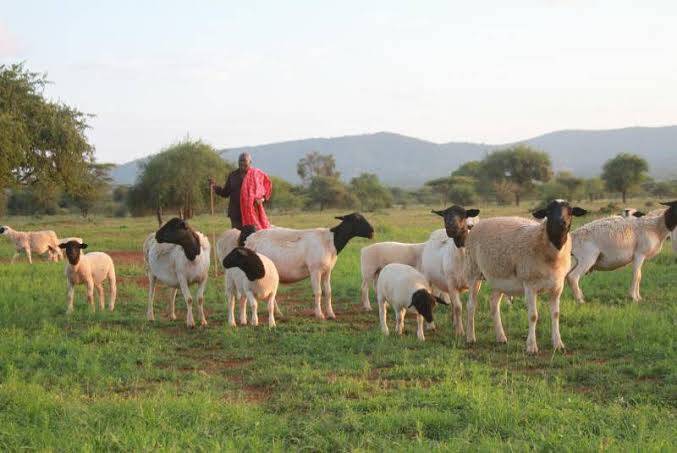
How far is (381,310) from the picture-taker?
9.82 metres

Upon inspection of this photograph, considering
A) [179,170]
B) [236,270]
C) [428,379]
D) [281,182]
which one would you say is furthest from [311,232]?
[281,182]

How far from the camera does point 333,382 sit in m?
6.94

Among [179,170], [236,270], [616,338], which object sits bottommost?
[616,338]

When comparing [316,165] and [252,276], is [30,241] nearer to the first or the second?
[252,276]

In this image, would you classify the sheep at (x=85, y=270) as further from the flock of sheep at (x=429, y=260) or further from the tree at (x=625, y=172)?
the tree at (x=625, y=172)

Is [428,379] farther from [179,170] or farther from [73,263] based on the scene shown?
[179,170]

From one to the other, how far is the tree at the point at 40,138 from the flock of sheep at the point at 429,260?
10.3 metres

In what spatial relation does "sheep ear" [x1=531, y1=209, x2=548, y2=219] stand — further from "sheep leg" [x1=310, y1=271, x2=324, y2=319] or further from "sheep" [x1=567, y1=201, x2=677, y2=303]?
"sheep leg" [x1=310, y1=271, x2=324, y2=319]

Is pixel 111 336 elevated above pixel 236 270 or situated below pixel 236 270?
below

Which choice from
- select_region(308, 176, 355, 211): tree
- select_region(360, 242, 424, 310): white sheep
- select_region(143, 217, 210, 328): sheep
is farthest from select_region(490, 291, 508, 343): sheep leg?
select_region(308, 176, 355, 211): tree

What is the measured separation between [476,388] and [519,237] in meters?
3.13

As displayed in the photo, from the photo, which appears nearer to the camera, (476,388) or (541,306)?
(476,388)

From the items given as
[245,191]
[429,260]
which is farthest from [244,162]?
[429,260]

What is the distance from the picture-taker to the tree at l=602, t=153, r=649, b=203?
6169cm
